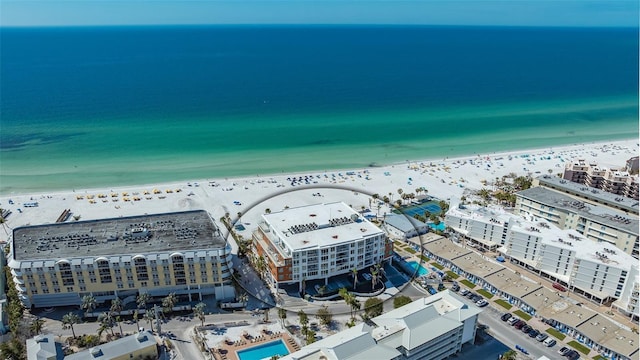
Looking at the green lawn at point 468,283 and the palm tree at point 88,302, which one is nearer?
the palm tree at point 88,302

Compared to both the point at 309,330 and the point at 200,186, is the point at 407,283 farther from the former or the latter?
the point at 200,186

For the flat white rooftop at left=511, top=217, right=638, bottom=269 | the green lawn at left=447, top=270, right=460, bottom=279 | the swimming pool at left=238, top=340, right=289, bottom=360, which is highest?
the flat white rooftop at left=511, top=217, right=638, bottom=269

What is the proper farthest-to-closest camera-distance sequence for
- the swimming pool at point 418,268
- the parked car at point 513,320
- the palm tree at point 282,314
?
1. the swimming pool at point 418,268
2. the parked car at point 513,320
3. the palm tree at point 282,314

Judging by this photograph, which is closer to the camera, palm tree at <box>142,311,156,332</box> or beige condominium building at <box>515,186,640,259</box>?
palm tree at <box>142,311,156,332</box>

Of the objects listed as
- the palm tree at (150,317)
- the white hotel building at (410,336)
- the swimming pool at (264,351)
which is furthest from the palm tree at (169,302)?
the white hotel building at (410,336)

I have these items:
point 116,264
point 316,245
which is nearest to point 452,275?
point 316,245

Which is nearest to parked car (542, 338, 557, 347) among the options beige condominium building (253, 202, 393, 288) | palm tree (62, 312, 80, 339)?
beige condominium building (253, 202, 393, 288)

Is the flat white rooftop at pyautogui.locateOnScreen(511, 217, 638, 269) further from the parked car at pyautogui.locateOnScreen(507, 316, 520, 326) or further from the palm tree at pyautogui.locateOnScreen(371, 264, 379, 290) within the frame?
the palm tree at pyautogui.locateOnScreen(371, 264, 379, 290)

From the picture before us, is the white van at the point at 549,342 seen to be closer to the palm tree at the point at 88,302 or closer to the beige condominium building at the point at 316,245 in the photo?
the beige condominium building at the point at 316,245
